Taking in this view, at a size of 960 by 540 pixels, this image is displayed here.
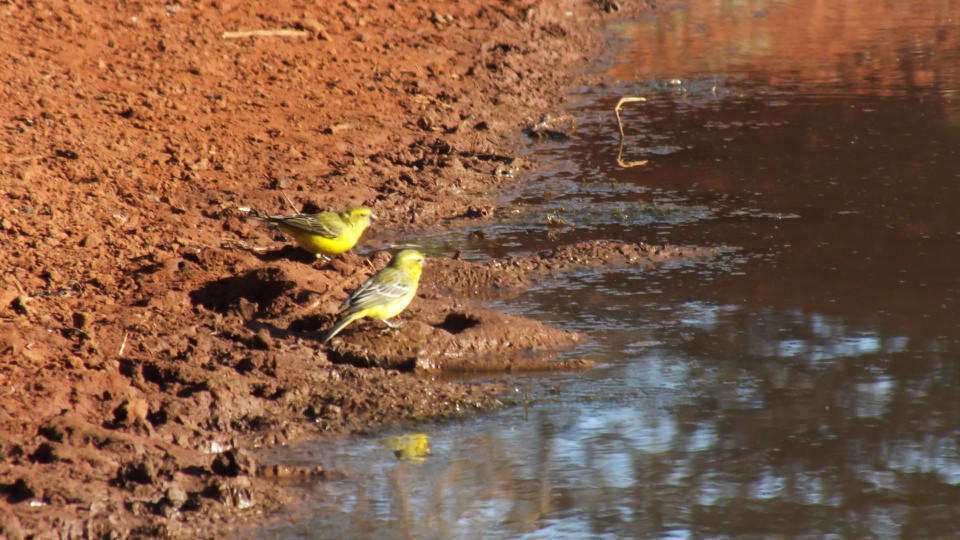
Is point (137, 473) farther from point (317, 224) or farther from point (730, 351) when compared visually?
point (730, 351)

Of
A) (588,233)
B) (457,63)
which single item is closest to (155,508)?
(588,233)

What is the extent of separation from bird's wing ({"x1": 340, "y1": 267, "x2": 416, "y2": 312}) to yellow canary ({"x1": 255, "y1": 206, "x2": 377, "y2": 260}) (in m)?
1.15

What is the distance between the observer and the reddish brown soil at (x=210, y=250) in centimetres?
515

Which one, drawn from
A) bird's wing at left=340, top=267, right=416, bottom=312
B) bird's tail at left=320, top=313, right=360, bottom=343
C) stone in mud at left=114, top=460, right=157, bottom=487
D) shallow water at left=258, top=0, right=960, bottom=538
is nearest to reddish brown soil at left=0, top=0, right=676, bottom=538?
stone in mud at left=114, top=460, right=157, bottom=487

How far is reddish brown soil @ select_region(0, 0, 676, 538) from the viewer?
203 inches

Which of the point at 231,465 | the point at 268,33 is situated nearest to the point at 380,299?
the point at 231,465

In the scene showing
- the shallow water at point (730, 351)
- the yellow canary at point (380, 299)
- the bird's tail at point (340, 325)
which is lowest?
the shallow water at point (730, 351)

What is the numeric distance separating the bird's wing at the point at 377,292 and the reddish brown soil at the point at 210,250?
232mm

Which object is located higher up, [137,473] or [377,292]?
[377,292]

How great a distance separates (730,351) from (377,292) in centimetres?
213

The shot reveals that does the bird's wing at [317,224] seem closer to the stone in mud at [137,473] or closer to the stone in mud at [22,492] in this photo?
the stone in mud at [137,473]

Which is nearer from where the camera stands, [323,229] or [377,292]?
[377,292]

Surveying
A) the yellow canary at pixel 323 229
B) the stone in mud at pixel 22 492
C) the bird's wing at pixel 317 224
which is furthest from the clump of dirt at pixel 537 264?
the stone in mud at pixel 22 492

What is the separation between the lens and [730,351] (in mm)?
6715
